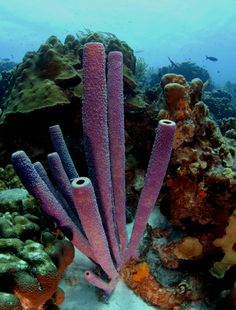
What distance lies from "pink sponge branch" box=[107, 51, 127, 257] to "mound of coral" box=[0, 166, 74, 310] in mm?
532

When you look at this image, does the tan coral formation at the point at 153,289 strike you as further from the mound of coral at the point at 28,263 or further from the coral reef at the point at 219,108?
the coral reef at the point at 219,108

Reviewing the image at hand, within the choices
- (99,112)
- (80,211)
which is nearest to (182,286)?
(80,211)

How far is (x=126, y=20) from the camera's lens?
3004 inches

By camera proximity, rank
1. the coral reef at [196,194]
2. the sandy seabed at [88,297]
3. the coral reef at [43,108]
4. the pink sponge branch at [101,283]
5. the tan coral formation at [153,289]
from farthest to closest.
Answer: the coral reef at [43,108] → the coral reef at [196,194] → the tan coral formation at [153,289] → the sandy seabed at [88,297] → the pink sponge branch at [101,283]

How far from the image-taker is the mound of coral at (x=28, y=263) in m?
1.73

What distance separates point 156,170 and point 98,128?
0.52 meters

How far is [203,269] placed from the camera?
273 cm

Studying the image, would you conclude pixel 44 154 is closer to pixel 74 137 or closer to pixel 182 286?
pixel 74 137

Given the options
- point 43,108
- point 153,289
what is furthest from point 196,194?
point 43,108

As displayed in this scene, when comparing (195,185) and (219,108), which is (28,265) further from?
(219,108)

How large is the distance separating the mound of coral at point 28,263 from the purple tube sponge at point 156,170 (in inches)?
22.7

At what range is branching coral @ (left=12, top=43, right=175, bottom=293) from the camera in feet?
6.60

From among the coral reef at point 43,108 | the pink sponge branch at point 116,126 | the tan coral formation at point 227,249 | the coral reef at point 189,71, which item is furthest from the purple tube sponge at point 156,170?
the coral reef at point 189,71

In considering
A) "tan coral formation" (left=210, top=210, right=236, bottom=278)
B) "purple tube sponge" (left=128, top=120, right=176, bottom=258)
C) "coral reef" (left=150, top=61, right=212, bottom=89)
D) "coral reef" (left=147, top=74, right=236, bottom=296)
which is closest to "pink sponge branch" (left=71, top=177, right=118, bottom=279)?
"purple tube sponge" (left=128, top=120, right=176, bottom=258)
